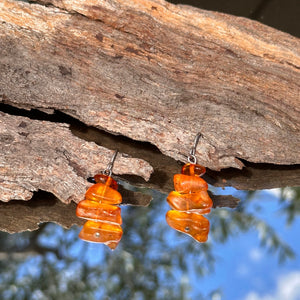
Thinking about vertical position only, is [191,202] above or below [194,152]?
below

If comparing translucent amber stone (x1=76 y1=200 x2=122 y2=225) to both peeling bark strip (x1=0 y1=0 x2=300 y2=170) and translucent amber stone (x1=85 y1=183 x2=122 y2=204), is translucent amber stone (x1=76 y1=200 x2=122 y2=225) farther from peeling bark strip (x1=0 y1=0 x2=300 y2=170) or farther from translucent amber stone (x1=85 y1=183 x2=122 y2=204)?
peeling bark strip (x1=0 y1=0 x2=300 y2=170)

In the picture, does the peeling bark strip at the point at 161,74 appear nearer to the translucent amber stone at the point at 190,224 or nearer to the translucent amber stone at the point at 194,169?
the translucent amber stone at the point at 194,169

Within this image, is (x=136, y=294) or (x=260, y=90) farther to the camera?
(x=136, y=294)

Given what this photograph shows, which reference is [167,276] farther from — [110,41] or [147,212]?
[110,41]

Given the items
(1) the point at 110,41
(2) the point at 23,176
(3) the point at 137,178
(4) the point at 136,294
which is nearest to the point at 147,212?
(3) the point at 137,178

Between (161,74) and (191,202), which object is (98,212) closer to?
(191,202)

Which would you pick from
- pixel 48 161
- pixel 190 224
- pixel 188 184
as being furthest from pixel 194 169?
pixel 48 161

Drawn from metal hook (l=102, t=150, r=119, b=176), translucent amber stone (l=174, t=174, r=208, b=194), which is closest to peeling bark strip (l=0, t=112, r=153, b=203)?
metal hook (l=102, t=150, r=119, b=176)
